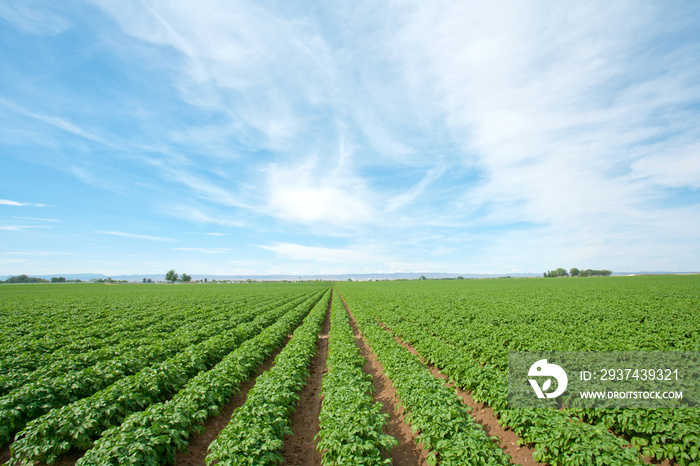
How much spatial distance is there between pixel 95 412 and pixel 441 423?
8354 millimetres

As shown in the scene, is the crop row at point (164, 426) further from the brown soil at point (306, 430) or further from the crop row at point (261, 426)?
the brown soil at point (306, 430)

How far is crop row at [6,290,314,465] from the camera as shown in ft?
20.2

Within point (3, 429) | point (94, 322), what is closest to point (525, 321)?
point (3, 429)

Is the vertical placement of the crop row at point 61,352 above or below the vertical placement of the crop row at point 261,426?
above

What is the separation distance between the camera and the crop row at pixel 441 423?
5.67 metres

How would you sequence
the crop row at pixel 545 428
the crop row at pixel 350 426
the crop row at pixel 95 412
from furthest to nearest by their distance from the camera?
the crop row at pixel 95 412 < the crop row at pixel 350 426 < the crop row at pixel 545 428

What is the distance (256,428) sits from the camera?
20.7 feet

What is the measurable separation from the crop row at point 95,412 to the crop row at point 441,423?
774cm

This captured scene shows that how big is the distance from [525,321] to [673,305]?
1608 cm

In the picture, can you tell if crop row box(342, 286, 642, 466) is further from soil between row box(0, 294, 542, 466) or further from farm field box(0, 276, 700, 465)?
soil between row box(0, 294, 542, 466)

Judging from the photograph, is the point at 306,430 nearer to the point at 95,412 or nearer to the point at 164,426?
the point at 164,426

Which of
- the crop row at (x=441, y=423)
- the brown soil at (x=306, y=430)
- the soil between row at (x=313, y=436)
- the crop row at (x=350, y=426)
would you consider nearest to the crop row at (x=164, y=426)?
the soil between row at (x=313, y=436)

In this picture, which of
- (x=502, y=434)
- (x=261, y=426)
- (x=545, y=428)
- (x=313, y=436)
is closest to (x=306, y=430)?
(x=313, y=436)

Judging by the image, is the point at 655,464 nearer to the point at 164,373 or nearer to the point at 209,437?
the point at 209,437
